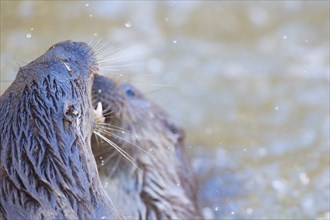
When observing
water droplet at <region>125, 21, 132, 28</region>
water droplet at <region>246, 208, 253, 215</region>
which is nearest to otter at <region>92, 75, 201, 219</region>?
water droplet at <region>246, 208, 253, 215</region>

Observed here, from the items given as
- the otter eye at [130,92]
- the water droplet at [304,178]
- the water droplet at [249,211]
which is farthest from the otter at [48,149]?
the water droplet at [304,178]

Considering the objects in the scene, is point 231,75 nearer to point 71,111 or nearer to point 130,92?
point 130,92

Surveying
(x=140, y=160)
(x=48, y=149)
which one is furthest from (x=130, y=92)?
(x=48, y=149)

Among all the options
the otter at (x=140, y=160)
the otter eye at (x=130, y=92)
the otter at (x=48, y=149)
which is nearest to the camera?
the otter at (x=48, y=149)

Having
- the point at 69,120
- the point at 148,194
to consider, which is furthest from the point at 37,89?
the point at 148,194

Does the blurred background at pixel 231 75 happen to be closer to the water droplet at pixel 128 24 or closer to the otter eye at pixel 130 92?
the water droplet at pixel 128 24

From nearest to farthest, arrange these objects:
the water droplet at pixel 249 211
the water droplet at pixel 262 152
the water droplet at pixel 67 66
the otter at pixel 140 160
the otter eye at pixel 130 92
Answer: the water droplet at pixel 67 66 < the otter at pixel 140 160 < the otter eye at pixel 130 92 < the water droplet at pixel 249 211 < the water droplet at pixel 262 152

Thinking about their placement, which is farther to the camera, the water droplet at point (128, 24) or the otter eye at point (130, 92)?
the water droplet at point (128, 24)
